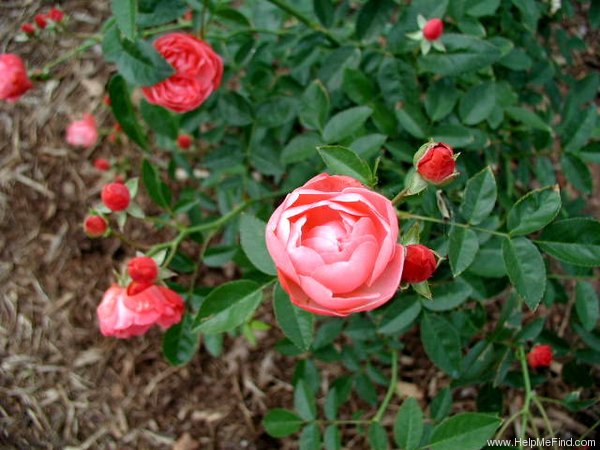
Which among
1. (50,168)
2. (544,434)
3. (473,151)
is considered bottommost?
(544,434)

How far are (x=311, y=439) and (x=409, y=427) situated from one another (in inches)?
13.6

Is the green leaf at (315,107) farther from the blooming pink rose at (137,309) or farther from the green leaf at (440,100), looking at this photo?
the blooming pink rose at (137,309)

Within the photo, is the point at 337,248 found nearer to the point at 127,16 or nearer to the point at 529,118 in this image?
the point at 127,16

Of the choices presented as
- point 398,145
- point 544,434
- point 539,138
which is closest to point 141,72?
point 398,145

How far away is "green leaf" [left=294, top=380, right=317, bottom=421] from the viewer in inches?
63.3

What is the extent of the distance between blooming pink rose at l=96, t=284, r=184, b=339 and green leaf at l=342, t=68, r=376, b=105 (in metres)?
0.69

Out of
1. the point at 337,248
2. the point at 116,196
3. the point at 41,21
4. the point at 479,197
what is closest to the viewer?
the point at 337,248

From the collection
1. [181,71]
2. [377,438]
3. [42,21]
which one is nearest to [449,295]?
[377,438]

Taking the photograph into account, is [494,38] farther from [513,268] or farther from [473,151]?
[513,268]

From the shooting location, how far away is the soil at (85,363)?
2242 mm

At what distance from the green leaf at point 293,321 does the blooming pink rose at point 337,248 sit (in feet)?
0.91

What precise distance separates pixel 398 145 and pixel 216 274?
45.9 inches

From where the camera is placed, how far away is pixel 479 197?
47.1 inches

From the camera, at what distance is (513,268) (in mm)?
1166
